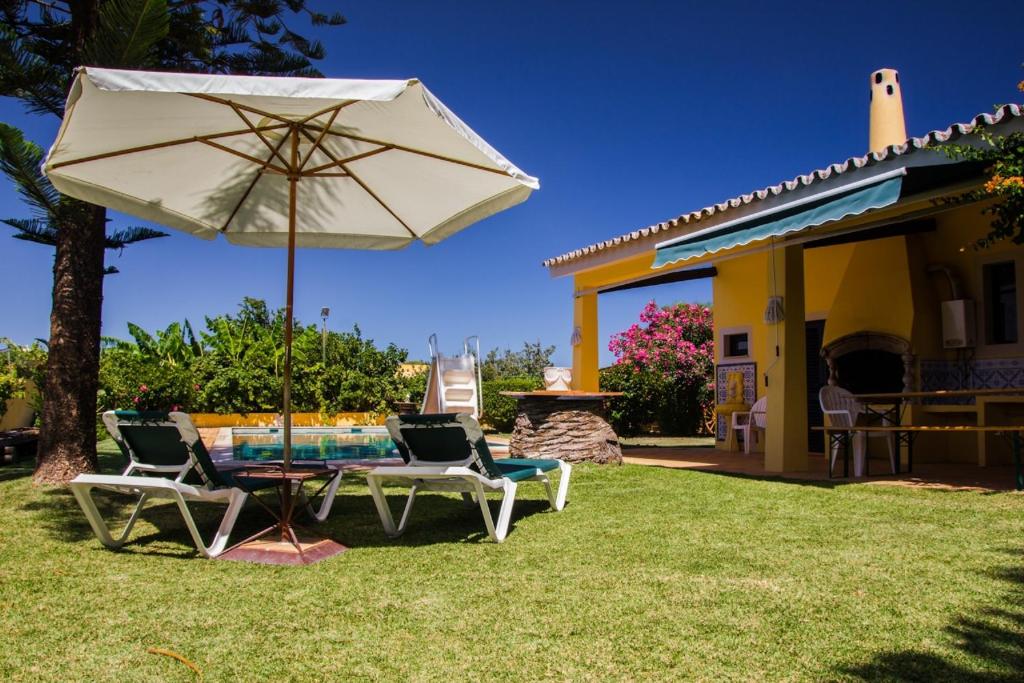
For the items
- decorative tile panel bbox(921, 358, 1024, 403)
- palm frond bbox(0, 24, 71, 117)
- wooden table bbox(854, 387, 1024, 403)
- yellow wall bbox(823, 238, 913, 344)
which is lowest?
wooden table bbox(854, 387, 1024, 403)

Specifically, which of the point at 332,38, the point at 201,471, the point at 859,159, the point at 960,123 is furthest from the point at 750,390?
the point at 201,471

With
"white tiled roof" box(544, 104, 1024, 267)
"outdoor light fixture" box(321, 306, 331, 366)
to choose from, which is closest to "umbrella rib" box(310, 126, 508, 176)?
"white tiled roof" box(544, 104, 1024, 267)

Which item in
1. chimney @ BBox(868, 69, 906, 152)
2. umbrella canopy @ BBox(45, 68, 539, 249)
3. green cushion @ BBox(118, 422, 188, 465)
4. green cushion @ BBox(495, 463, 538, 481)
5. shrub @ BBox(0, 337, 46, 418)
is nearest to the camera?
umbrella canopy @ BBox(45, 68, 539, 249)

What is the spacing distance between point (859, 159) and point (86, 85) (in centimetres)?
754

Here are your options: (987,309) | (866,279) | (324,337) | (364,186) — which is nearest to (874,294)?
(866,279)

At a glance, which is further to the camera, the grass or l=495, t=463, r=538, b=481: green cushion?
l=495, t=463, r=538, b=481: green cushion

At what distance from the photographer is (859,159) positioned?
838 cm

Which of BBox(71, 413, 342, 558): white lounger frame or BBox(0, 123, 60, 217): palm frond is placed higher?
BBox(0, 123, 60, 217): palm frond

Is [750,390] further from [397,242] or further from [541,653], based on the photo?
[541,653]

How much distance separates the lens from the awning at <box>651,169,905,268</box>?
7.42 meters

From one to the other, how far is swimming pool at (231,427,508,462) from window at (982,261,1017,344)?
25.1 ft

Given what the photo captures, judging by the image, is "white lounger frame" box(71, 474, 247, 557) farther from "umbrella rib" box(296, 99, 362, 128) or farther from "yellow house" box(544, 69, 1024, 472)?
"yellow house" box(544, 69, 1024, 472)

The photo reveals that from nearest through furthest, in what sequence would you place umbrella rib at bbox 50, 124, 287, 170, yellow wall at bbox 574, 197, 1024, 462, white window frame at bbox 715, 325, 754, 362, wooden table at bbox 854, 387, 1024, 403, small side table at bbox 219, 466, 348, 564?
small side table at bbox 219, 466, 348, 564, umbrella rib at bbox 50, 124, 287, 170, wooden table at bbox 854, 387, 1024, 403, yellow wall at bbox 574, 197, 1024, 462, white window frame at bbox 715, 325, 754, 362

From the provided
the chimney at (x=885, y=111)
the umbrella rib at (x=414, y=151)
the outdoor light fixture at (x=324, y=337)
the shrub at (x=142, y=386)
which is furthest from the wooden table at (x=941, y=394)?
the outdoor light fixture at (x=324, y=337)
